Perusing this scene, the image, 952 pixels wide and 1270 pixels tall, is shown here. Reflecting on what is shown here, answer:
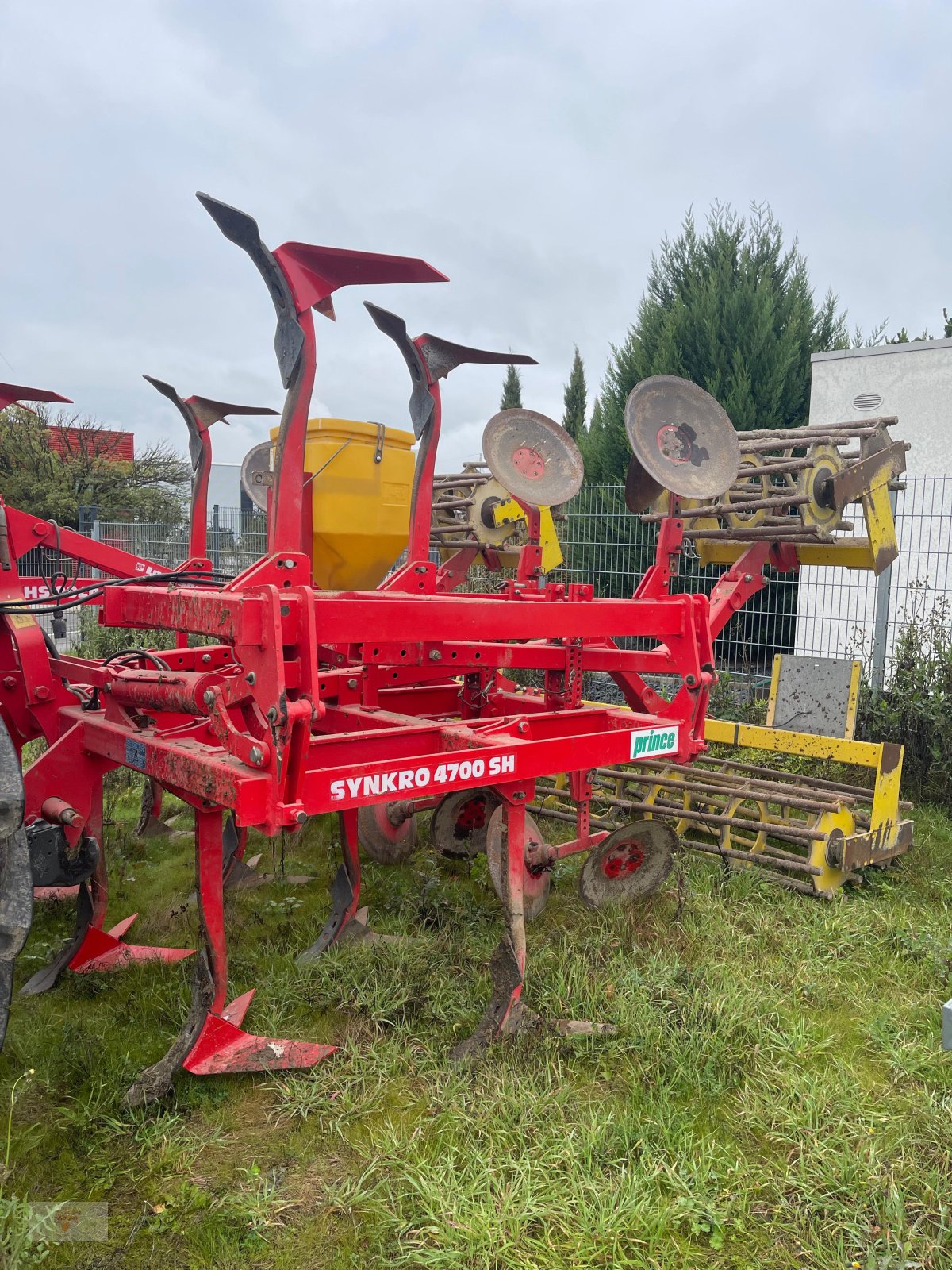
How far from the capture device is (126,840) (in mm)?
5199

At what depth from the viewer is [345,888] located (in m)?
4.08

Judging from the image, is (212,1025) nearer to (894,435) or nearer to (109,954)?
(109,954)

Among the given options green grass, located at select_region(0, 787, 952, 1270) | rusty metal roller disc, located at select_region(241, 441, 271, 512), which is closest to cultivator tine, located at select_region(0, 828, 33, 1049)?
green grass, located at select_region(0, 787, 952, 1270)

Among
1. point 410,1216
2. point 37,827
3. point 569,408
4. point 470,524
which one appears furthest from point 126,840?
point 569,408

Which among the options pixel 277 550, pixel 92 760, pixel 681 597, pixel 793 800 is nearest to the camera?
pixel 277 550

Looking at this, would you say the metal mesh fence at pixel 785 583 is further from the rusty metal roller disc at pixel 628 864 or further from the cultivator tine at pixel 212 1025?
the cultivator tine at pixel 212 1025

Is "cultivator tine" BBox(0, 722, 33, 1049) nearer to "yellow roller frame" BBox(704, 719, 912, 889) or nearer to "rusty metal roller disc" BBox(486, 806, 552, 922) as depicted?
"rusty metal roller disc" BBox(486, 806, 552, 922)

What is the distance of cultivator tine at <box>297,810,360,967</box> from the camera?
4004 mm

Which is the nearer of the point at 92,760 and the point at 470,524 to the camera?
the point at 92,760

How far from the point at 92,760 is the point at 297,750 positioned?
55.4 inches

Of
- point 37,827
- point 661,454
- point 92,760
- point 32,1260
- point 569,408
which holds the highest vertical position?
point 569,408

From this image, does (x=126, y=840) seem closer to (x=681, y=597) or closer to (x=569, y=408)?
(x=681, y=597)

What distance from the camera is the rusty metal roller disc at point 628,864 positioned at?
165 inches

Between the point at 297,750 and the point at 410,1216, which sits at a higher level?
the point at 297,750
